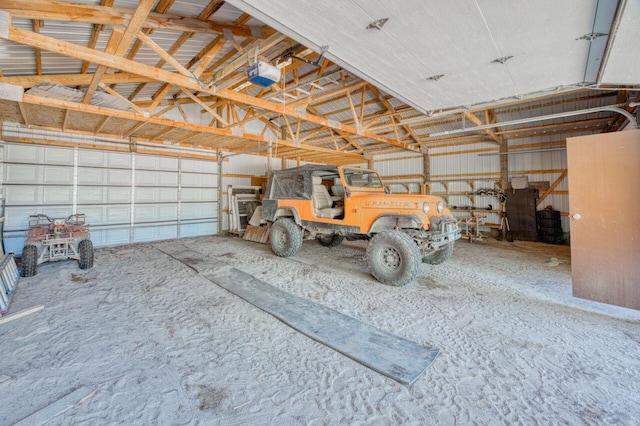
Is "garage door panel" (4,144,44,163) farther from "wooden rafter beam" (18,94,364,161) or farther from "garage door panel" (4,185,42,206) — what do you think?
"wooden rafter beam" (18,94,364,161)

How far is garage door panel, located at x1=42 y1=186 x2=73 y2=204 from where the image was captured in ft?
23.3

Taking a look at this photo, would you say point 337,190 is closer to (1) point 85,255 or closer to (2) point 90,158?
(1) point 85,255

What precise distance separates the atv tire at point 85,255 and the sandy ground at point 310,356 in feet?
2.37

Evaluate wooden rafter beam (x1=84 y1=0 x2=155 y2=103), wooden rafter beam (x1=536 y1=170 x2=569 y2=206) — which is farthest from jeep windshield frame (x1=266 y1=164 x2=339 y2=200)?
wooden rafter beam (x1=536 y1=170 x2=569 y2=206)

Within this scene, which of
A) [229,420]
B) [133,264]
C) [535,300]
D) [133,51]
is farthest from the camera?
[133,264]

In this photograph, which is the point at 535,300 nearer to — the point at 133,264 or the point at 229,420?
the point at 229,420

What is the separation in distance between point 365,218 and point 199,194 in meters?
7.50

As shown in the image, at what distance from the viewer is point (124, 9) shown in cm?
312

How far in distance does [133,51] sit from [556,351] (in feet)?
23.5

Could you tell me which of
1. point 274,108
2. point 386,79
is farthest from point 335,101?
point 386,79

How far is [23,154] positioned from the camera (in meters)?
6.78

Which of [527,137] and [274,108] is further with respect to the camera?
[527,137]

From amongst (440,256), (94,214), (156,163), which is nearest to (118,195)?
(94,214)

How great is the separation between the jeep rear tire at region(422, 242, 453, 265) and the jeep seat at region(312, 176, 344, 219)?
2.12m
